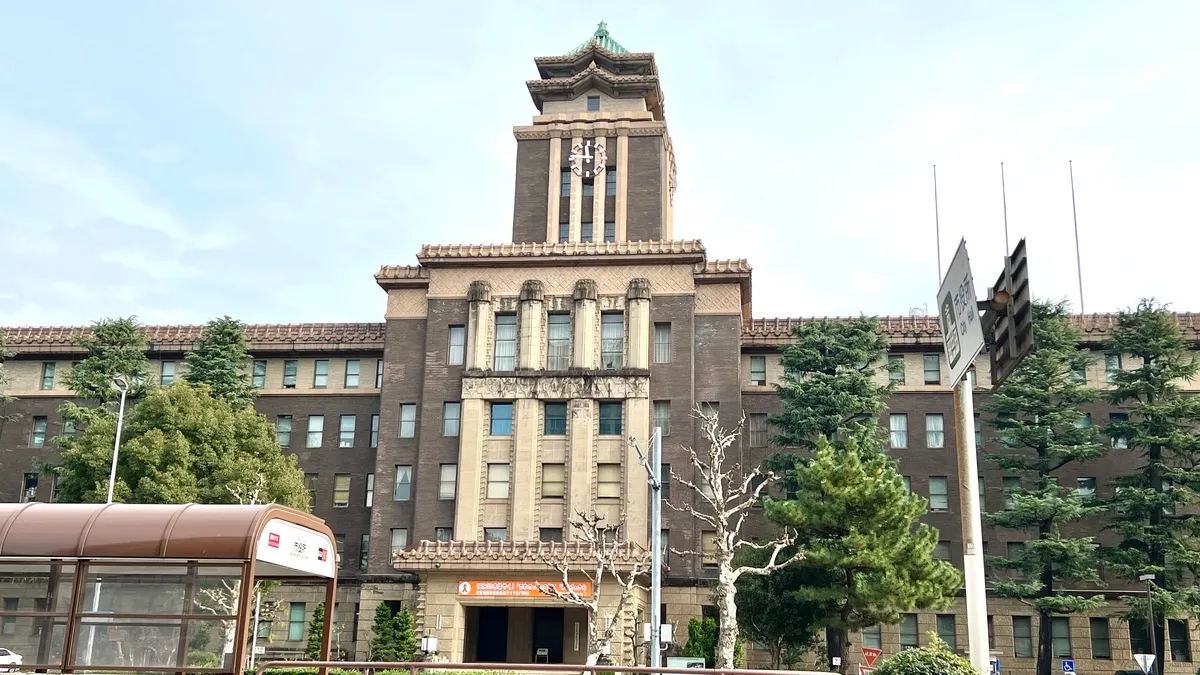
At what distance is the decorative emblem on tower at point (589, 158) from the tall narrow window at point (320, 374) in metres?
14.4

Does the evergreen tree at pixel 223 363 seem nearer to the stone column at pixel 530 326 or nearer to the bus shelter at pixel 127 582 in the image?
the stone column at pixel 530 326

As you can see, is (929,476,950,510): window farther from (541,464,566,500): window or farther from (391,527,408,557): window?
(391,527,408,557): window

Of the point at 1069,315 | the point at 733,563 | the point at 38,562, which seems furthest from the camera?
the point at 1069,315

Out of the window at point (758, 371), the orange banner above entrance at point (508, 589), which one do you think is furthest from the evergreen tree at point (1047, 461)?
the orange banner above entrance at point (508, 589)

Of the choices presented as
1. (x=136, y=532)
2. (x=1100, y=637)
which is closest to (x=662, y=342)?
(x=1100, y=637)

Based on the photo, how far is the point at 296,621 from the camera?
50188mm

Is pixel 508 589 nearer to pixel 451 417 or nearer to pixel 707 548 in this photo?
pixel 707 548

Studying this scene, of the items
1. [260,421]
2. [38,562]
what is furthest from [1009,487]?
[38,562]

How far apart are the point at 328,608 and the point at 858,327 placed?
31.1 m

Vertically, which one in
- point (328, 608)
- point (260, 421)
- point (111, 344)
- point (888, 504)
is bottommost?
point (328, 608)

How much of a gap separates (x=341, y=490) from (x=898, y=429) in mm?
24315

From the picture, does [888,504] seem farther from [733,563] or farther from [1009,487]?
[1009,487]

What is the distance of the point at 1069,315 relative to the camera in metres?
48.7

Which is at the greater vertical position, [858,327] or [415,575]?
[858,327]
